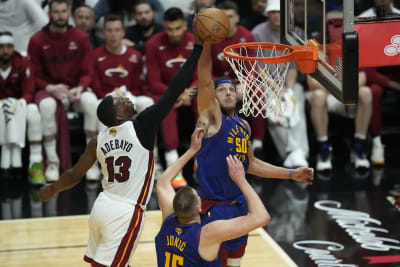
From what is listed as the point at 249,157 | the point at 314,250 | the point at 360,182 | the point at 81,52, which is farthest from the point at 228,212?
the point at 81,52

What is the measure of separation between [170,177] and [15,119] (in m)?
4.14

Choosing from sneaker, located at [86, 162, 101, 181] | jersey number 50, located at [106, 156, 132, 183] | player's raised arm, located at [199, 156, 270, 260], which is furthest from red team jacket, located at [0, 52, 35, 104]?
player's raised arm, located at [199, 156, 270, 260]

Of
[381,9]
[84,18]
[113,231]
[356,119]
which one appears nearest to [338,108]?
[356,119]

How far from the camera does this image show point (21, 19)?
363 inches

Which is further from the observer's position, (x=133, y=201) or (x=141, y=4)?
(x=141, y=4)

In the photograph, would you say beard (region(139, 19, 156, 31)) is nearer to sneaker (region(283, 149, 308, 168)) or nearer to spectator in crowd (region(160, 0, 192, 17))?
spectator in crowd (region(160, 0, 192, 17))

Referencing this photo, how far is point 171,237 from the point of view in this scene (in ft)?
13.2

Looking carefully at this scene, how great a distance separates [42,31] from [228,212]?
4544 mm

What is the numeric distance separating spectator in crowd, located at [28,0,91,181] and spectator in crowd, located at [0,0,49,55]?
0.79 m

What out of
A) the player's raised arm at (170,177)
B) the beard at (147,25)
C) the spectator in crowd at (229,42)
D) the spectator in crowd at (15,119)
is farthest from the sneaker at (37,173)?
the player's raised arm at (170,177)

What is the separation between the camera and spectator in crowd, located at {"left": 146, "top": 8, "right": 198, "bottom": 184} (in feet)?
26.8

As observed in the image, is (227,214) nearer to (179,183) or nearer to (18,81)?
(179,183)

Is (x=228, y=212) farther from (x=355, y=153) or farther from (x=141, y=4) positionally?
(x=141, y=4)

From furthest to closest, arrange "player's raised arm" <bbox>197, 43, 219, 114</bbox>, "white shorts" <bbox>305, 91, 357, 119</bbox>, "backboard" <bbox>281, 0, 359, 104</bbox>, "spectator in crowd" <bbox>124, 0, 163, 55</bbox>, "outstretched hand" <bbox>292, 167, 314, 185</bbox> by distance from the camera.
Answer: "spectator in crowd" <bbox>124, 0, 163, 55</bbox>
"white shorts" <bbox>305, 91, 357, 119</bbox>
"outstretched hand" <bbox>292, 167, 314, 185</bbox>
"player's raised arm" <bbox>197, 43, 219, 114</bbox>
"backboard" <bbox>281, 0, 359, 104</bbox>
